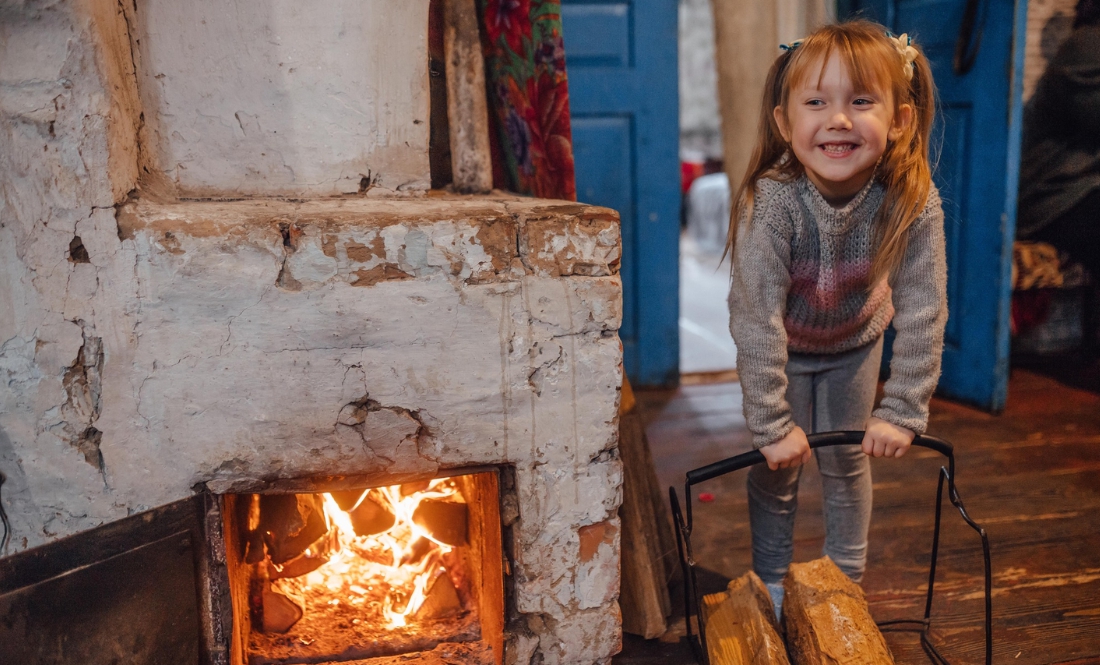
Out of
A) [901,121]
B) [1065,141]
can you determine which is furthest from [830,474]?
[1065,141]

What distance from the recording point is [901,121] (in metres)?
1.47

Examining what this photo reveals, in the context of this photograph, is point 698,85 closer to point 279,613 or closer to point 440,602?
point 440,602

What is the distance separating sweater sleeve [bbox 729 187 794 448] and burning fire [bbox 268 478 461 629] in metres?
0.70

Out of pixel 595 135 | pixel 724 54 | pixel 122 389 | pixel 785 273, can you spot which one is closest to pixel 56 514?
pixel 122 389

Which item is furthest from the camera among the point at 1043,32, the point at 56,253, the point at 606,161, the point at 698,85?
the point at 698,85

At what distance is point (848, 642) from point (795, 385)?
53cm

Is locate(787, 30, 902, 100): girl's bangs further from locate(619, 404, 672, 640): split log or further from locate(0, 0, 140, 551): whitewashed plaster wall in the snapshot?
locate(0, 0, 140, 551): whitewashed plaster wall

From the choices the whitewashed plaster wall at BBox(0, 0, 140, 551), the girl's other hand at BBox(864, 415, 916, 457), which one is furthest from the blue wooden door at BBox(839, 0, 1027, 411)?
the whitewashed plaster wall at BBox(0, 0, 140, 551)

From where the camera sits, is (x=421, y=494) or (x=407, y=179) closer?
(x=407, y=179)

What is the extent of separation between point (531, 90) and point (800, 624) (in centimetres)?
119

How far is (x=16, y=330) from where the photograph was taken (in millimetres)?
1184

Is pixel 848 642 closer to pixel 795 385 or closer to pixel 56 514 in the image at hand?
pixel 795 385

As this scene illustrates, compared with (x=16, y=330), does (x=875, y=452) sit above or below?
below

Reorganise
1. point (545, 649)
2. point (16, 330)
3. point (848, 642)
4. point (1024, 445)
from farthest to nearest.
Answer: point (1024, 445), point (545, 649), point (848, 642), point (16, 330)
